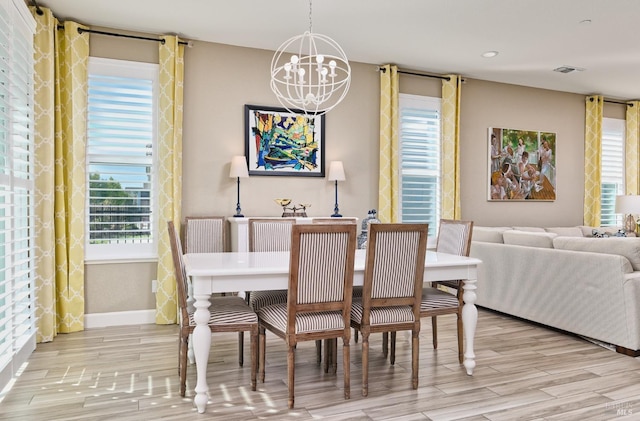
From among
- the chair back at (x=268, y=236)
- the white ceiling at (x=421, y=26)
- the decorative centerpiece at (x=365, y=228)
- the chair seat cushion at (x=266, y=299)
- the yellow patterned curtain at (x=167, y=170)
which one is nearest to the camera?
the decorative centerpiece at (x=365, y=228)

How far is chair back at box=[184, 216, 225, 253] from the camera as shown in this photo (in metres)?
4.45

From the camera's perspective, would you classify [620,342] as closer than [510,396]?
No

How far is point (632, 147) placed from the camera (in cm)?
724

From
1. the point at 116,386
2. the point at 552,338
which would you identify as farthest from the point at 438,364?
the point at 116,386

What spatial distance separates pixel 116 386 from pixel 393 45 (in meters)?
3.88

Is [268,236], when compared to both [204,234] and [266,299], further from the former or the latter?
[204,234]

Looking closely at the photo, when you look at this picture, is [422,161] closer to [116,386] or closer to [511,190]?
[511,190]

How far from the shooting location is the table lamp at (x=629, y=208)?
5992mm

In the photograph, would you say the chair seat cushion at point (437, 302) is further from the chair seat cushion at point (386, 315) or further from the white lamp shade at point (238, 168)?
the white lamp shade at point (238, 168)

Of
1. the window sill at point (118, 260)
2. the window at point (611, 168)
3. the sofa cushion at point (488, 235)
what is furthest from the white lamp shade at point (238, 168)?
the window at point (611, 168)

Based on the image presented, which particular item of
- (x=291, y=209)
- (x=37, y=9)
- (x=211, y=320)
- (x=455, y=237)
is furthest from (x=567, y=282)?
(x=37, y=9)

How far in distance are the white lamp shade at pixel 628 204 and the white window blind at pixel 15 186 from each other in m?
6.54

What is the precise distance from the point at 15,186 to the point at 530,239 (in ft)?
13.8

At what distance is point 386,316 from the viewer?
2904mm
